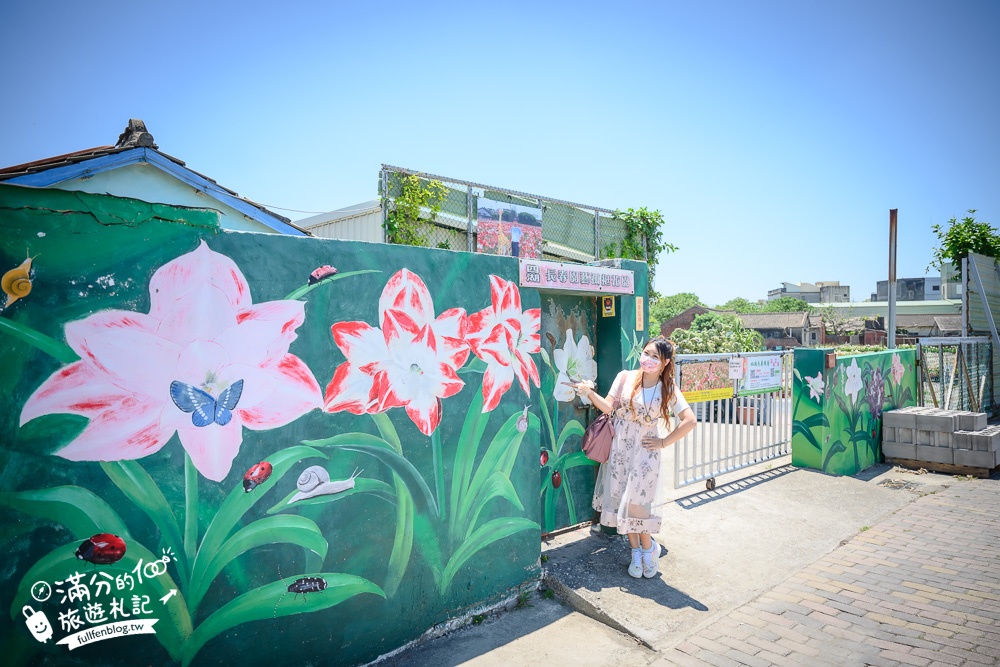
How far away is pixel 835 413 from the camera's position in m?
7.93

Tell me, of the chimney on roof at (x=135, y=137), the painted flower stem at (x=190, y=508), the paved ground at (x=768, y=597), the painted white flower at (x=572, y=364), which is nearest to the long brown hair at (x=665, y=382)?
the painted white flower at (x=572, y=364)

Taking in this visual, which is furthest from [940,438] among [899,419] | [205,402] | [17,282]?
[17,282]

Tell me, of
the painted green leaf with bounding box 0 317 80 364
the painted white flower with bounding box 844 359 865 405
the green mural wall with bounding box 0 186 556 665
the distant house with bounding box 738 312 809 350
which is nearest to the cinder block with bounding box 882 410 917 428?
the painted white flower with bounding box 844 359 865 405

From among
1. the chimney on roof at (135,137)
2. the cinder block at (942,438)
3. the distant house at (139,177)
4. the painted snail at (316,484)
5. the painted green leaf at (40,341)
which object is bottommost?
the cinder block at (942,438)

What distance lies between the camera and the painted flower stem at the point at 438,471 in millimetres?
3671

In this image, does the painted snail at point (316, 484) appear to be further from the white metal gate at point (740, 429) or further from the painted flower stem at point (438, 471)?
the white metal gate at point (740, 429)

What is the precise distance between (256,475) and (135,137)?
663cm

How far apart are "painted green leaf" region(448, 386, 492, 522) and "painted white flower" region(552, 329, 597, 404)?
108 centimetres

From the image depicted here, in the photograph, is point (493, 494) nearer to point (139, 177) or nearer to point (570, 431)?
point (570, 431)

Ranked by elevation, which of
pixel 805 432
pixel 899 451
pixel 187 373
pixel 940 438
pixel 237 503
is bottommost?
pixel 899 451

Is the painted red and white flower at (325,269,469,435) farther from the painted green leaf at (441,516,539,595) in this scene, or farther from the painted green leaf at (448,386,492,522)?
the painted green leaf at (441,516,539,595)

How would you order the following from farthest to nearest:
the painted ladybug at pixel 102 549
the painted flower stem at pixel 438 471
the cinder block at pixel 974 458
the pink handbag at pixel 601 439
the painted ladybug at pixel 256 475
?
the cinder block at pixel 974 458 < the pink handbag at pixel 601 439 < the painted flower stem at pixel 438 471 < the painted ladybug at pixel 256 475 < the painted ladybug at pixel 102 549

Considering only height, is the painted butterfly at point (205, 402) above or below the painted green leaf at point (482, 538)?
above

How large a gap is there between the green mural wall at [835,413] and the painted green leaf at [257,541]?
7.21 meters
